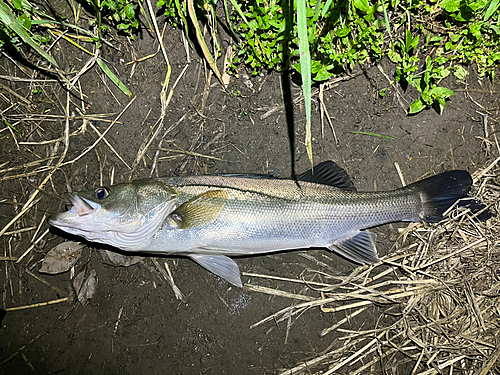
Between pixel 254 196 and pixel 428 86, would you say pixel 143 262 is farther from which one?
pixel 428 86

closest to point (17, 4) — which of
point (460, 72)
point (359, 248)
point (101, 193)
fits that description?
point (101, 193)

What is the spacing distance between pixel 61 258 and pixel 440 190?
349 centimetres

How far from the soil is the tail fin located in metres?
0.24

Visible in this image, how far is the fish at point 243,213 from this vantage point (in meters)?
2.77

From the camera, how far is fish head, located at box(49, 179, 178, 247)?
8.87 feet

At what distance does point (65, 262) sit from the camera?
3250 mm

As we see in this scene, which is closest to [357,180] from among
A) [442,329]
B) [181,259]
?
[442,329]

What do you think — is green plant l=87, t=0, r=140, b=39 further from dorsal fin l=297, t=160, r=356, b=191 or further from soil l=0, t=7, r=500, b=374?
dorsal fin l=297, t=160, r=356, b=191

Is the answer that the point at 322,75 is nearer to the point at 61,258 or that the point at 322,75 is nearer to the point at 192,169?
the point at 192,169

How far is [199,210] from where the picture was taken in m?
2.77

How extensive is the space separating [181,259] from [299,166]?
1.41m

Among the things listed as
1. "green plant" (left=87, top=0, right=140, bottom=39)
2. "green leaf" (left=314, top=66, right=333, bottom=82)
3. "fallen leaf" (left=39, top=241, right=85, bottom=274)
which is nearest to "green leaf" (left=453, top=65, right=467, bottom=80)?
"green leaf" (left=314, top=66, right=333, bottom=82)

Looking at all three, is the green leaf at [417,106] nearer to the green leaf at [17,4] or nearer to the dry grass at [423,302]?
the dry grass at [423,302]

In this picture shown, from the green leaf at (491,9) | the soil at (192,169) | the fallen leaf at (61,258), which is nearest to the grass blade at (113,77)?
the soil at (192,169)
